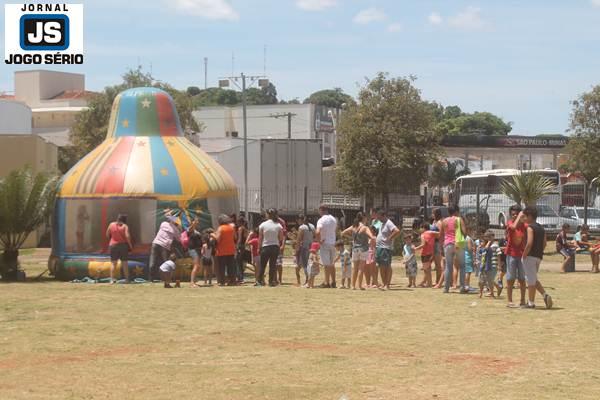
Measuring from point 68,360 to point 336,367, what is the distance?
9.88 feet

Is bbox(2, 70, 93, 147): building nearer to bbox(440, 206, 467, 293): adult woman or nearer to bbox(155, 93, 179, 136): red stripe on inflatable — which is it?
bbox(155, 93, 179, 136): red stripe on inflatable

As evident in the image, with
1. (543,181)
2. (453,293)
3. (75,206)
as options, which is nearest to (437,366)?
(453,293)

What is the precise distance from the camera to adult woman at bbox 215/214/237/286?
2095 cm

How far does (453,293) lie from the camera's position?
1909 cm

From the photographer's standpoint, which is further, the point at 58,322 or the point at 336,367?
the point at 58,322

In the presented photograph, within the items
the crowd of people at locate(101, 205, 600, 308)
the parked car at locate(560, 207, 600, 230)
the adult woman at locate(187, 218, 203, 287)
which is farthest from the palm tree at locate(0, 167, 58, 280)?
the parked car at locate(560, 207, 600, 230)

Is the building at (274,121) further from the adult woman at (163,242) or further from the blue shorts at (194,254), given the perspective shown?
the adult woman at (163,242)

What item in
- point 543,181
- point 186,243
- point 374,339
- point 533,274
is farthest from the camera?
point 543,181

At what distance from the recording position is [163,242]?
69.7ft

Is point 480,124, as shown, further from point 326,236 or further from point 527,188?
point 326,236

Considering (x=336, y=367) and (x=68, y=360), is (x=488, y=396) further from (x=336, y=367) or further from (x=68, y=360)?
(x=68, y=360)

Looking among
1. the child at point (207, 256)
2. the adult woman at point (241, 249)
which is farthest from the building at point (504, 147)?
the child at point (207, 256)

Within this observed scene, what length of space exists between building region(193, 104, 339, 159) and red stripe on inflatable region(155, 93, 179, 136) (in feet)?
207

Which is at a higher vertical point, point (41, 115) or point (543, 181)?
point (41, 115)
